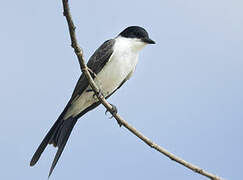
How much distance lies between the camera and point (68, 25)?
3.57 m

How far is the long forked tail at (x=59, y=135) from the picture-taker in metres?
6.06

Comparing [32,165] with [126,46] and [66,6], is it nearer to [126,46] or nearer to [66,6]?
[126,46]

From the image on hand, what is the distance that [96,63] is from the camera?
6.12 metres

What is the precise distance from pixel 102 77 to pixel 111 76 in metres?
0.12

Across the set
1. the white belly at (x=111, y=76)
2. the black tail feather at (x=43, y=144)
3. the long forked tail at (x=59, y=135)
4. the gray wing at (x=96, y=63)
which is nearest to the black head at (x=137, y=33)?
the white belly at (x=111, y=76)

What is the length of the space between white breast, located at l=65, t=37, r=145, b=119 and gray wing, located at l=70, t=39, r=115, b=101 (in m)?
0.05

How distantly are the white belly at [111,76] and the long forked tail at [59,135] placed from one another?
0.32ft

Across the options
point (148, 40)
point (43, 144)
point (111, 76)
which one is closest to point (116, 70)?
point (111, 76)

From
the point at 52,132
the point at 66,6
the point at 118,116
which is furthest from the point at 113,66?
the point at 66,6

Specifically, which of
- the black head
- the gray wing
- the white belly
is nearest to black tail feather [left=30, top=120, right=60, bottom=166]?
the white belly

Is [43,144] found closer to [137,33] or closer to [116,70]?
[116,70]

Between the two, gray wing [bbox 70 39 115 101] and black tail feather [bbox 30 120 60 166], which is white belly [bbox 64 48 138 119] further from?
black tail feather [bbox 30 120 60 166]

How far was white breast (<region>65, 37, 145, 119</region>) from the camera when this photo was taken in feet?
20.1

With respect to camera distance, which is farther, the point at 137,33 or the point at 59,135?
the point at 137,33
